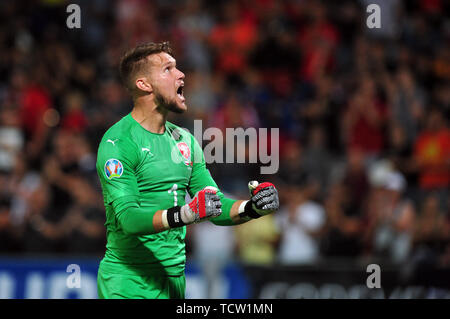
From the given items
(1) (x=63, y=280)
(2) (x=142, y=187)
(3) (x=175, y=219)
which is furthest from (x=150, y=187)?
(1) (x=63, y=280)

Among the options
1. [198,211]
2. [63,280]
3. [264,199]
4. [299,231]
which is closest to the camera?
[198,211]

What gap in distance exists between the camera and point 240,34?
43.8 feet

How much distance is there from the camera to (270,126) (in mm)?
11664

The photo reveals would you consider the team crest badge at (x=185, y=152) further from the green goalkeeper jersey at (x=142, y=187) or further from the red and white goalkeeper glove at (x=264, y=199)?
the red and white goalkeeper glove at (x=264, y=199)

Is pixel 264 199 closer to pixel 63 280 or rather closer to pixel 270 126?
pixel 63 280

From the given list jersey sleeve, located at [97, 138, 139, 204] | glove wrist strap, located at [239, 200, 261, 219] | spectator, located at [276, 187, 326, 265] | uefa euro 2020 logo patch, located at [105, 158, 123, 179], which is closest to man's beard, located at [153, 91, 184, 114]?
jersey sleeve, located at [97, 138, 139, 204]

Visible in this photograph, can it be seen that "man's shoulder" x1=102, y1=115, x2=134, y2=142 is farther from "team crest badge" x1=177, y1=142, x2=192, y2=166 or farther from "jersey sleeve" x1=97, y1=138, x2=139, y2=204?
"team crest badge" x1=177, y1=142, x2=192, y2=166

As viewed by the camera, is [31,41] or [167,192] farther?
[31,41]

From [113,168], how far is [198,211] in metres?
0.73

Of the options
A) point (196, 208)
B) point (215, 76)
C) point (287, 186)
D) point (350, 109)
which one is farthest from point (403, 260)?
point (196, 208)

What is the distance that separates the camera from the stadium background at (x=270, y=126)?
1037cm
